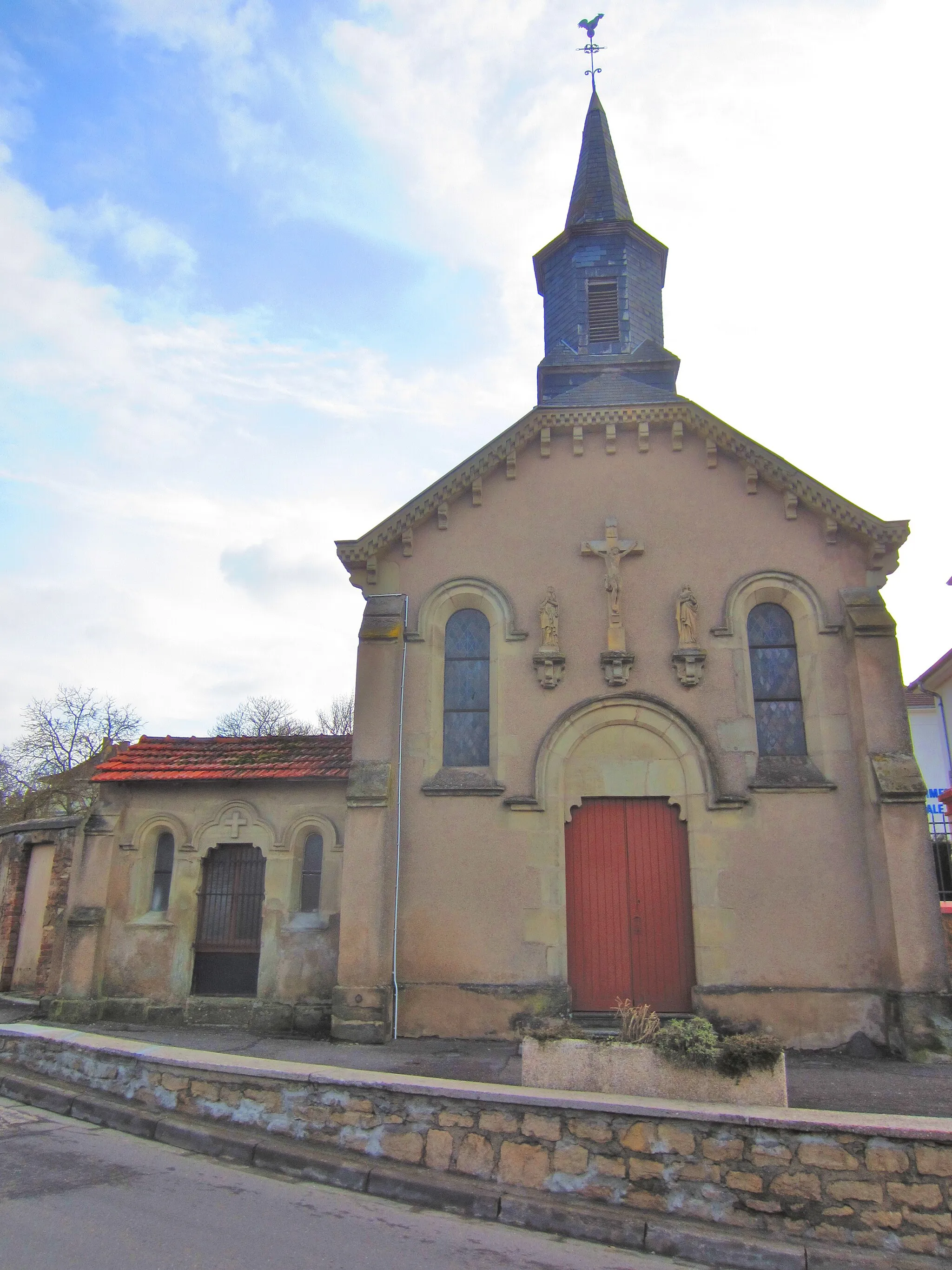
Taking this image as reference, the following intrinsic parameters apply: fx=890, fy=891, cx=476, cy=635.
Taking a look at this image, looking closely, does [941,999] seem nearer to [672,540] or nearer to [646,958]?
[646,958]

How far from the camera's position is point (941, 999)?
1037 centimetres

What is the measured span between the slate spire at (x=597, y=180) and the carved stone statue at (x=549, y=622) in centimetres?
907

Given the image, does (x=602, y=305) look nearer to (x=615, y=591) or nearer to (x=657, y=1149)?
(x=615, y=591)

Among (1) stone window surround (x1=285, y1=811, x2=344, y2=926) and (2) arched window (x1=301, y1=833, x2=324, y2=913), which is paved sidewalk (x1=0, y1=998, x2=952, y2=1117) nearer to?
(1) stone window surround (x1=285, y1=811, x2=344, y2=926)

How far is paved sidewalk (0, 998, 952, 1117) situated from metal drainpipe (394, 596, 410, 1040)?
0.53m

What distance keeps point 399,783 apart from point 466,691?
5.49 ft

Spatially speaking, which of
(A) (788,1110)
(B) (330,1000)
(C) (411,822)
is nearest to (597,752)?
(C) (411,822)

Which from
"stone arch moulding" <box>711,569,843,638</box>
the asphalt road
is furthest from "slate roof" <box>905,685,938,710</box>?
the asphalt road

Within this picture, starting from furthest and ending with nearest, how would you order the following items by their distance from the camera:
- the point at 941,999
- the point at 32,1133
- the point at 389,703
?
the point at 389,703, the point at 941,999, the point at 32,1133

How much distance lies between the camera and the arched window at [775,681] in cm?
1228

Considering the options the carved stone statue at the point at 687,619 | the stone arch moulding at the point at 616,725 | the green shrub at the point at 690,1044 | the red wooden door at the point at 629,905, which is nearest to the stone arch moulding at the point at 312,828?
the stone arch moulding at the point at 616,725

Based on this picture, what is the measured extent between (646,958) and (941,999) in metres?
Result: 3.44

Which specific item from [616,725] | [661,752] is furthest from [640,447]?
[661,752]

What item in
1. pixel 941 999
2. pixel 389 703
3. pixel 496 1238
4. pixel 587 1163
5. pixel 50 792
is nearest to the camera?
pixel 496 1238
